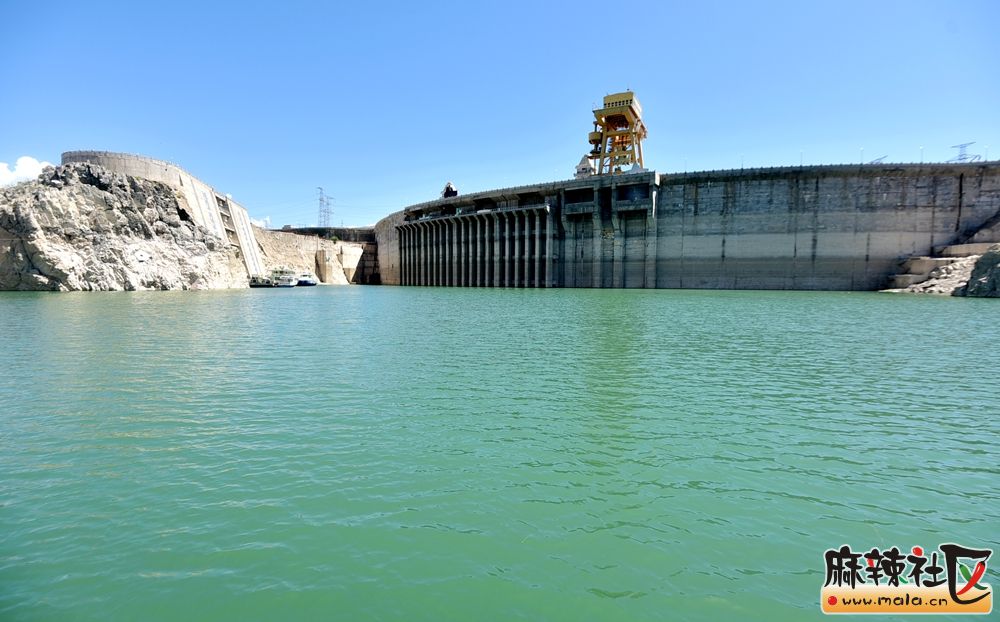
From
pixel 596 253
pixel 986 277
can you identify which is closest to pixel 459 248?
pixel 596 253

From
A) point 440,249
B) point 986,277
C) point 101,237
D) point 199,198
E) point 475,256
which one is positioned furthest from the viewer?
point 440,249

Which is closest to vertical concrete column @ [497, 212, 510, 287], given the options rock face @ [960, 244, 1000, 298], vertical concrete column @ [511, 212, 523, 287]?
vertical concrete column @ [511, 212, 523, 287]

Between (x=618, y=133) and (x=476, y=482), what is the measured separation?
6330 centimetres

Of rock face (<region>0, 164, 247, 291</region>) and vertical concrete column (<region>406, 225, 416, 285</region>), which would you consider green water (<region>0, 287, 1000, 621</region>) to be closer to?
rock face (<region>0, 164, 247, 291</region>)

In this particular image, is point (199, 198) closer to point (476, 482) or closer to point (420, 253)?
point (420, 253)

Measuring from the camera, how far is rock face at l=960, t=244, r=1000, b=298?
33.9m

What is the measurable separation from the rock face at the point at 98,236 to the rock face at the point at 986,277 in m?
74.3

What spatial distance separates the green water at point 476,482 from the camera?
397 centimetres

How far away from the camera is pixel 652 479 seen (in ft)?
19.7

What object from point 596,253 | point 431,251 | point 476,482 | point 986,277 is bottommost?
point 476,482

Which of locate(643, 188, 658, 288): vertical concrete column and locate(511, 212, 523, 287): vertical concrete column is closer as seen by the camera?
locate(643, 188, 658, 288): vertical concrete column

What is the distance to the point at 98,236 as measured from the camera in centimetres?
5100

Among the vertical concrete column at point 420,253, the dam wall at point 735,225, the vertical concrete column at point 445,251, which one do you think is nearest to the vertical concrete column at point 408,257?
the vertical concrete column at point 420,253

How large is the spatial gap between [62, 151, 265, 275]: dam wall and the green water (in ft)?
187
